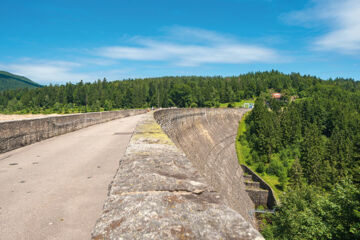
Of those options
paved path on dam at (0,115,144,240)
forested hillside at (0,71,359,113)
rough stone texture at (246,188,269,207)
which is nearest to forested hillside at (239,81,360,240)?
rough stone texture at (246,188,269,207)

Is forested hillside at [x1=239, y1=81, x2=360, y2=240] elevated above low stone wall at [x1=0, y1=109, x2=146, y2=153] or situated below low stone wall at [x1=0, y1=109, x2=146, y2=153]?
below

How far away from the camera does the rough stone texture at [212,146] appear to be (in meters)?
25.2

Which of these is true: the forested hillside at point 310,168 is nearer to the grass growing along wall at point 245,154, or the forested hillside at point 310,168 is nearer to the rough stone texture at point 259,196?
the grass growing along wall at point 245,154

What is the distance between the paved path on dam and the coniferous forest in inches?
731

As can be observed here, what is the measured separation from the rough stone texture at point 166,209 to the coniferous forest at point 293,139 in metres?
19.0

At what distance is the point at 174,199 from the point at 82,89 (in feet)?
483

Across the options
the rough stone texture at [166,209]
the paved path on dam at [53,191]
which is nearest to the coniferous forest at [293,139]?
the paved path on dam at [53,191]

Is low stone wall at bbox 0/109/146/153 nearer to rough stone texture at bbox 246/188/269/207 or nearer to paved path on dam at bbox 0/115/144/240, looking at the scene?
paved path on dam at bbox 0/115/144/240

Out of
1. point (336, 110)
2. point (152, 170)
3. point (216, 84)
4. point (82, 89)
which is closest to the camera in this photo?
point (152, 170)

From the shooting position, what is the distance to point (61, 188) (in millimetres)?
6094

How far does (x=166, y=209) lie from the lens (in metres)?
2.54

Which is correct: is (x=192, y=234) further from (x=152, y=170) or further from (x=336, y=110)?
(x=336, y=110)

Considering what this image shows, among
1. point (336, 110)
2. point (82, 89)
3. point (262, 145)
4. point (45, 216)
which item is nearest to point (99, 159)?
point (45, 216)

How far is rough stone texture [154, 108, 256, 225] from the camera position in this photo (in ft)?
82.8
